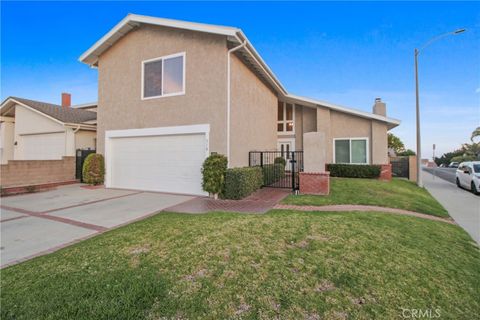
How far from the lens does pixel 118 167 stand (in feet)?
35.8

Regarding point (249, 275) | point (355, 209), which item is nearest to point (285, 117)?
point (355, 209)

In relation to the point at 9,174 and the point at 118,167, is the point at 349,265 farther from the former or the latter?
the point at 9,174

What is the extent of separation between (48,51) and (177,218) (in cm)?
1558

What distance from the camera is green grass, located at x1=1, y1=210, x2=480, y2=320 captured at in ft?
8.10

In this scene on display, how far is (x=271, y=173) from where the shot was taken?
36.4 ft

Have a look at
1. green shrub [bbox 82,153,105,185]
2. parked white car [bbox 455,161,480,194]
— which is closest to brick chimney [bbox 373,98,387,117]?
parked white car [bbox 455,161,480,194]

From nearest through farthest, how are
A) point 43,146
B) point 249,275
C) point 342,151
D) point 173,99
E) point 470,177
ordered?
1. point 249,275
2. point 173,99
3. point 470,177
4. point 43,146
5. point 342,151

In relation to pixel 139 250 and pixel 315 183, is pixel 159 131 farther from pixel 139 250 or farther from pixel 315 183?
pixel 315 183

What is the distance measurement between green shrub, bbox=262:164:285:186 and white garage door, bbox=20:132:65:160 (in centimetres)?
1218


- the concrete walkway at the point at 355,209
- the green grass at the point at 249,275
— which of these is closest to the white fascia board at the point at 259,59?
the concrete walkway at the point at 355,209

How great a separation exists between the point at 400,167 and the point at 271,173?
12.1 m

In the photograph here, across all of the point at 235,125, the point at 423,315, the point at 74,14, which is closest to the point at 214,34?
the point at 235,125

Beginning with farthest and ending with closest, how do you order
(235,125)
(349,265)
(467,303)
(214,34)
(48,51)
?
(48,51) → (235,125) → (214,34) → (349,265) → (467,303)

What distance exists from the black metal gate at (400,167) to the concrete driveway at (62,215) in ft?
53.7
